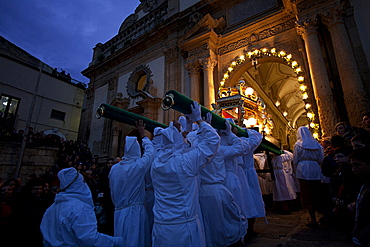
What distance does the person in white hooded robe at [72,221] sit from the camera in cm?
211

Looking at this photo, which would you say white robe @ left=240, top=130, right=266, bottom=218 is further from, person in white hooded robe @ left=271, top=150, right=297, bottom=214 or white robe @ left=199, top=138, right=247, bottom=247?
person in white hooded robe @ left=271, top=150, right=297, bottom=214

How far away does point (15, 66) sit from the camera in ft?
53.2

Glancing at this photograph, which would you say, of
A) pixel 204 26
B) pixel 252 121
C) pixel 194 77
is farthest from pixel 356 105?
pixel 204 26

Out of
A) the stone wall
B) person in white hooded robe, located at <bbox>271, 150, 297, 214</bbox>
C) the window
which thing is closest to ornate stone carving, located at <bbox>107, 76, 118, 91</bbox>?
the stone wall

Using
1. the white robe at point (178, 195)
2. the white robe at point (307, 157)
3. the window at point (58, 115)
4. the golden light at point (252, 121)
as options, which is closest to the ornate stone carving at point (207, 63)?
the golden light at point (252, 121)

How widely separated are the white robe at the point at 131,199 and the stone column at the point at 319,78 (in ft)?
17.6

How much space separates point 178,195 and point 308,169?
117 inches

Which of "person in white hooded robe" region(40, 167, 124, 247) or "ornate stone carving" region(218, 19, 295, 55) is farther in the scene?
"ornate stone carving" region(218, 19, 295, 55)

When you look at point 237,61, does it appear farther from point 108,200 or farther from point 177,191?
point 177,191

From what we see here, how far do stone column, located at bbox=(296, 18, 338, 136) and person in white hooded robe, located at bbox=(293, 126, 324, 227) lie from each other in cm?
210

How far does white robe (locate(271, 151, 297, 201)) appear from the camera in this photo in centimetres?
521

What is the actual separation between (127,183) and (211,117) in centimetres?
152

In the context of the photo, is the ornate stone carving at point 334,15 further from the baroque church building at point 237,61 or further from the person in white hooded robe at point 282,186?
the person in white hooded robe at point 282,186

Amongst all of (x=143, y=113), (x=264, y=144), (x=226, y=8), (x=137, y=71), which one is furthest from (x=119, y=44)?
(x=264, y=144)
